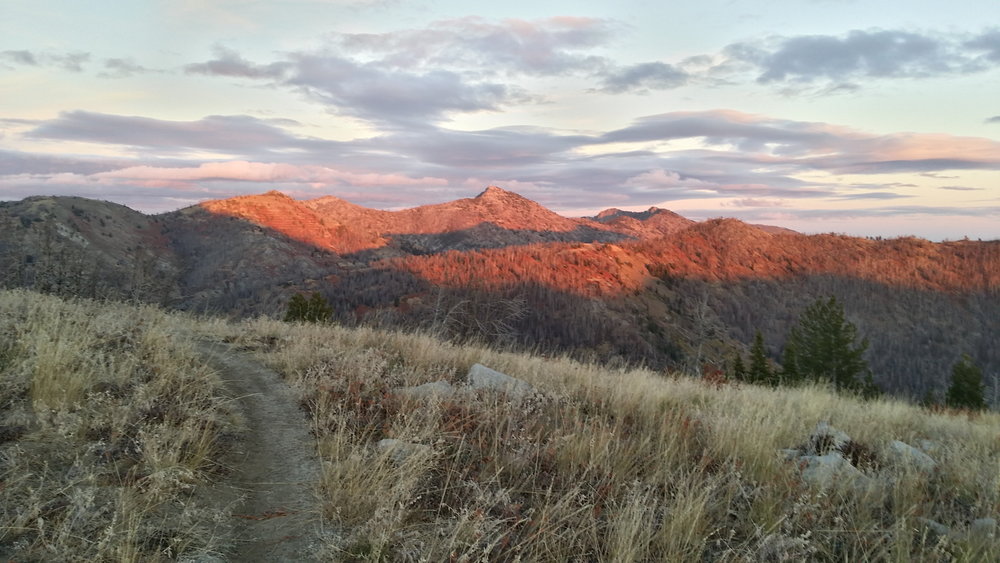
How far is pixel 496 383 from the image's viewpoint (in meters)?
7.07

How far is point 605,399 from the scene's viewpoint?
7105mm

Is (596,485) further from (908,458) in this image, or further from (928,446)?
(928,446)

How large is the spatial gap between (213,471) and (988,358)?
485 feet

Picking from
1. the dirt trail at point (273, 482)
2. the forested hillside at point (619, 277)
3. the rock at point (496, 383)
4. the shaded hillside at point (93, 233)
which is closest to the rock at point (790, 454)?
the rock at point (496, 383)

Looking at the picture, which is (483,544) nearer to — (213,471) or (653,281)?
(213,471)

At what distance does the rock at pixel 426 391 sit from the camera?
19.8ft

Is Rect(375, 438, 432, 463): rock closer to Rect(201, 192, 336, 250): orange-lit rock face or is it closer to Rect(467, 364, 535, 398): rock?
Rect(467, 364, 535, 398): rock

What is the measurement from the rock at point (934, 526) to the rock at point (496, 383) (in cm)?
387

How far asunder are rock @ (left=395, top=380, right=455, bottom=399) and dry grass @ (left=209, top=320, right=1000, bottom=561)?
0.16 m

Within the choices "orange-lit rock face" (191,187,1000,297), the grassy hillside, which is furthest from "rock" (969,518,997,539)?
"orange-lit rock face" (191,187,1000,297)

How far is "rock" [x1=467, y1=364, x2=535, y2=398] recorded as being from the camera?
6.58 m

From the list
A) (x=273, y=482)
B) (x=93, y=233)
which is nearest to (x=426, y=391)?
(x=273, y=482)

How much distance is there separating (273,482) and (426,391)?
2331mm

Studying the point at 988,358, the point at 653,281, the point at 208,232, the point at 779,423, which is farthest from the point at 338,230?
the point at 779,423
